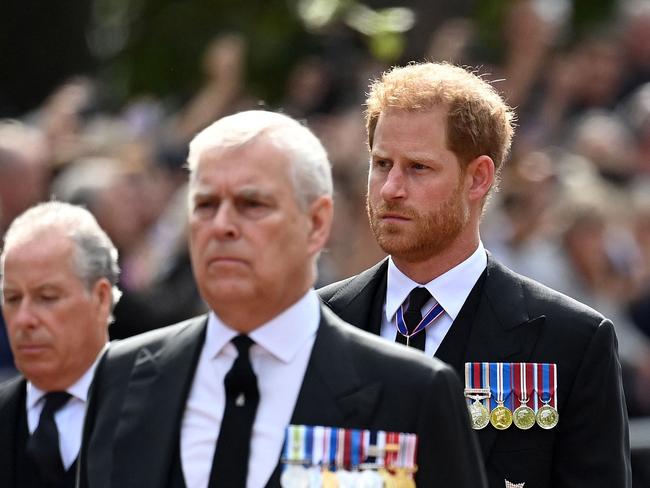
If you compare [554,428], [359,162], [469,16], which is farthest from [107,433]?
[469,16]

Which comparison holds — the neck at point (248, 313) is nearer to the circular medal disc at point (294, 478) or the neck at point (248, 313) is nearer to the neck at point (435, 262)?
the circular medal disc at point (294, 478)

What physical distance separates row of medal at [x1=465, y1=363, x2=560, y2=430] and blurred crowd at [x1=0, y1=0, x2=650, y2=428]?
10.8 feet

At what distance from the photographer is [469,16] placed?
39.1 feet

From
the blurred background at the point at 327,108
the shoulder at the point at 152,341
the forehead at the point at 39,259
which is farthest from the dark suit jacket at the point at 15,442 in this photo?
the blurred background at the point at 327,108

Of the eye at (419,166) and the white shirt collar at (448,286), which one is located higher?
the eye at (419,166)

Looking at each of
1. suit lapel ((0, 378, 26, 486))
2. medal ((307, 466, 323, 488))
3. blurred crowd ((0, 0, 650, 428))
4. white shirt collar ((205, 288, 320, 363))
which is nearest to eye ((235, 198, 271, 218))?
white shirt collar ((205, 288, 320, 363))

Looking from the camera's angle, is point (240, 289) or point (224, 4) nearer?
point (240, 289)

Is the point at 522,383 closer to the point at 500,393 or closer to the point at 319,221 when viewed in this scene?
the point at 500,393

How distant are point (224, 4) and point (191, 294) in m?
2.56

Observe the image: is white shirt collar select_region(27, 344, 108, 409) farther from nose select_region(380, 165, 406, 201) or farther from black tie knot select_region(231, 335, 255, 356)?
black tie knot select_region(231, 335, 255, 356)

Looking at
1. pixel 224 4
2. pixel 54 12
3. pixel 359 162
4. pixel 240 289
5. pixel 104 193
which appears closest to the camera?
pixel 240 289

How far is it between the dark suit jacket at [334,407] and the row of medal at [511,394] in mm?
981

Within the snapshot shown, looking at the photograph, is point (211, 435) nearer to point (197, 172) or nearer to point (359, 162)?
point (197, 172)

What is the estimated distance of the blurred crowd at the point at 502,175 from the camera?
935cm
